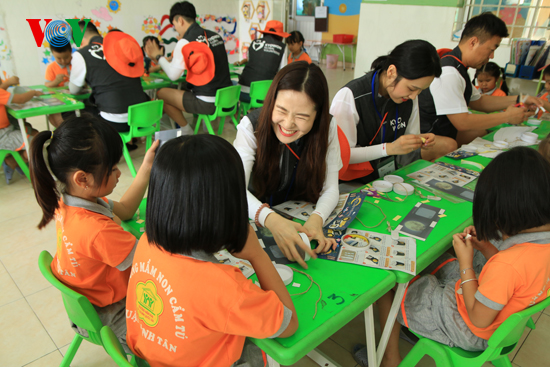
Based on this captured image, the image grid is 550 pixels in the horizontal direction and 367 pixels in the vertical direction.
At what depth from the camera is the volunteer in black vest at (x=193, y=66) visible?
12.3ft

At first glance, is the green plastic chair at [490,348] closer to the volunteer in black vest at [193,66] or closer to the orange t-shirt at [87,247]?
the orange t-shirt at [87,247]

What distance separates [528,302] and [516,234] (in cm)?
20

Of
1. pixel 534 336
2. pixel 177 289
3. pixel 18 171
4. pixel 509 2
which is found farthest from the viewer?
pixel 509 2

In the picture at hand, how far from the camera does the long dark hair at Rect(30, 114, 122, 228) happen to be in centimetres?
107

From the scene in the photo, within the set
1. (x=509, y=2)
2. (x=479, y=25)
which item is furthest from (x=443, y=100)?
(x=509, y=2)

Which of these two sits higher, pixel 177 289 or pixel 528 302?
pixel 177 289

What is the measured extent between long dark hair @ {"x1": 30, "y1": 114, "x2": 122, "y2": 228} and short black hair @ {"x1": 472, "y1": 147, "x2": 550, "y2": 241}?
3.92ft

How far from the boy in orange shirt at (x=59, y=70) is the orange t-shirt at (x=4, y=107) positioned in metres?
0.81

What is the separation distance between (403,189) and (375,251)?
527mm

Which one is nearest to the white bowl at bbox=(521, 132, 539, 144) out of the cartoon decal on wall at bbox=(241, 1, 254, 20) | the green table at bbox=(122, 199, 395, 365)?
the green table at bbox=(122, 199, 395, 365)

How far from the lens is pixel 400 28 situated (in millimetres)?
5246

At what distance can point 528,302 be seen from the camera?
99 cm

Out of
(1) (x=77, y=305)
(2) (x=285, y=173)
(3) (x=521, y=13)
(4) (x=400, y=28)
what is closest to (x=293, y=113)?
(2) (x=285, y=173)

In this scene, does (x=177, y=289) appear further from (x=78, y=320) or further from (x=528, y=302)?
(x=528, y=302)
